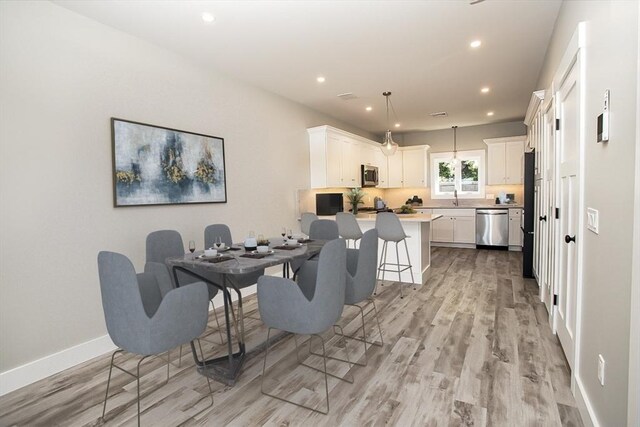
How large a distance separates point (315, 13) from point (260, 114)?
6.81ft

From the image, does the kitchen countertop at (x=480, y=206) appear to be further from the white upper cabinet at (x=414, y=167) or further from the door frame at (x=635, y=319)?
the door frame at (x=635, y=319)

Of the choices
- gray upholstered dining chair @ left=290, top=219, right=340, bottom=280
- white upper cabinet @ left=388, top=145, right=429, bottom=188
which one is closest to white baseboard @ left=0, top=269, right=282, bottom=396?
gray upholstered dining chair @ left=290, top=219, right=340, bottom=280

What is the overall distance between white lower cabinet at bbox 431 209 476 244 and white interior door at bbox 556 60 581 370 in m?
4.80

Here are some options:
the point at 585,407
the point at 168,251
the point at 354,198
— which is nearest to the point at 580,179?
the point at 585,407

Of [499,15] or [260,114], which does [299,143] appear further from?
[499,15]

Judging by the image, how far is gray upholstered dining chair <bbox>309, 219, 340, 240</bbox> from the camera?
12.4 ft

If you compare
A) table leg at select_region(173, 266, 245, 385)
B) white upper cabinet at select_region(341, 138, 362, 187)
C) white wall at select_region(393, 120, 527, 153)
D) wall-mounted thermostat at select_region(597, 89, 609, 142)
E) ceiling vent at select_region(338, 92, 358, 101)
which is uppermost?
ceiling vent at select_region(338, 92, 358, 101)

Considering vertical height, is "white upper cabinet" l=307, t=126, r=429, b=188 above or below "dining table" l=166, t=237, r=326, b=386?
above

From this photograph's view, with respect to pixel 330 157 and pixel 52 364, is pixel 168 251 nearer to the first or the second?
pixel 52 364

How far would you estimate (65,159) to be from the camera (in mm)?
2734

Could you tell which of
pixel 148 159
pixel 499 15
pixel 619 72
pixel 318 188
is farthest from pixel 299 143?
pixel 619 72

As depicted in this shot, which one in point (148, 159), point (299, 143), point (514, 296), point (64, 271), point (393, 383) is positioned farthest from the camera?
point (299, 143)

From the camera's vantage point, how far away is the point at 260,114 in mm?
4797

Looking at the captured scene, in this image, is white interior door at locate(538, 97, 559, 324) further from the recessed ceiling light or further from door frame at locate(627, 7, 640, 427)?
the recessed ceiling light
